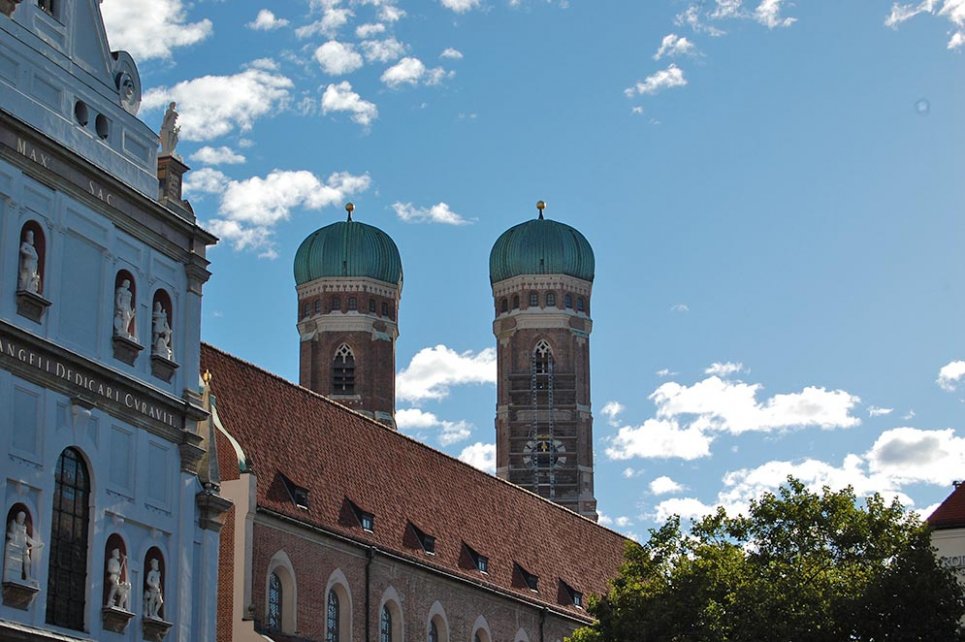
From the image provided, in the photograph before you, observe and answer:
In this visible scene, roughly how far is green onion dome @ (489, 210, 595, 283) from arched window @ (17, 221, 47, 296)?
97600 mm

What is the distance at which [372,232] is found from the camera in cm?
13662

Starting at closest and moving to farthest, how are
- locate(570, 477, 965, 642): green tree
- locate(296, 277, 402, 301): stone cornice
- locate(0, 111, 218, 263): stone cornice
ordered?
1. locate(0, 111, 218, 263): stone cornice
2. locate(570, 477, 965, 642): green tree
3. locate(296, 277, 402, 301): stone cornice

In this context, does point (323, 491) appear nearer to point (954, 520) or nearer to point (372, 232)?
Result: point (954, 520)

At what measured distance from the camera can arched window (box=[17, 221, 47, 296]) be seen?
3475 centimetres

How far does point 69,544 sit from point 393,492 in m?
24.1

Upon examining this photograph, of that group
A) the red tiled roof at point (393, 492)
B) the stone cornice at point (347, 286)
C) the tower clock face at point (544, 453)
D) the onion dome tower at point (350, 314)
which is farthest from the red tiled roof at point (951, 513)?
the stone cornice at point (347, 286)

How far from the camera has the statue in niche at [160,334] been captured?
39000 millimetres

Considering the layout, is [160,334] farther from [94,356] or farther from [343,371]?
[343,371]

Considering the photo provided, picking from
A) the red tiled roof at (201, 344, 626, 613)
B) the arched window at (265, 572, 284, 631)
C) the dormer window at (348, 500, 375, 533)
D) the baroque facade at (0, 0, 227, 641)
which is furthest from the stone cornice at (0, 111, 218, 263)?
the dormer window at (348, 500, 375, 533)

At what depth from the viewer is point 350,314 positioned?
134 metres

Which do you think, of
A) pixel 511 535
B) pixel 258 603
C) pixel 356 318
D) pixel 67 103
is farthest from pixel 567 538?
pixel 356 318

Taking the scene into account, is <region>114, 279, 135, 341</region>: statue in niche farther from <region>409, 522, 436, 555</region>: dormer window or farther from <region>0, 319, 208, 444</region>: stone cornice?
<region>409, 522, 436, 555</region>: dormer window

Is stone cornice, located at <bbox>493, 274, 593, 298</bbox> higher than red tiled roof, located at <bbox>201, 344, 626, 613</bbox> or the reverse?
higher

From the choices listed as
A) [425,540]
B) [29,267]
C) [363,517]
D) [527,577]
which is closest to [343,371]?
[527,577]
